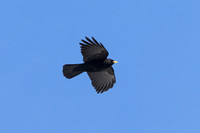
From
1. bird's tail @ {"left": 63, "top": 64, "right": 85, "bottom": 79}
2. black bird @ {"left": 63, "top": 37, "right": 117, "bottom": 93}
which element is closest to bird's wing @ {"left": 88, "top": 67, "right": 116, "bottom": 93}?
black bird @ {"left": 63, "top": 37, "right": 117, "bottom": 93}

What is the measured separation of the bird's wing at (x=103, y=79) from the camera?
20.1m

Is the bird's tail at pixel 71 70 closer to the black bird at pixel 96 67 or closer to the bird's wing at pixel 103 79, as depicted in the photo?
the black bird at pixel 96 67

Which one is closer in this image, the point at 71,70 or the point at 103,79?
the point at 71,70

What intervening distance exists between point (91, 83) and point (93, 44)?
2.13 meters

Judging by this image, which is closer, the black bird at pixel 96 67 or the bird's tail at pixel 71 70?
the black bird at pixel 96 67

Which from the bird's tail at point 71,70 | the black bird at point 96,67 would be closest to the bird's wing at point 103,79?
the black bird at point 96,67

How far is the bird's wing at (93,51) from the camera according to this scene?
61.3 feet

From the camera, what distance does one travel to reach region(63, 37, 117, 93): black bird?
18.8m

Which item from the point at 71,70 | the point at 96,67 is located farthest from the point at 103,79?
the point at 71,70

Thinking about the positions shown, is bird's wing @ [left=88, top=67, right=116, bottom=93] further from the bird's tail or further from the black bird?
the bird's tail

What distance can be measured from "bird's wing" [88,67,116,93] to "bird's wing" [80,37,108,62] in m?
1.06

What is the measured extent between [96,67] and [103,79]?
0.71 m

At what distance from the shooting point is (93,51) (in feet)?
→ 62.3

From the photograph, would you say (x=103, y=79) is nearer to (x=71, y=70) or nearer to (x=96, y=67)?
(x=96, y=67)
